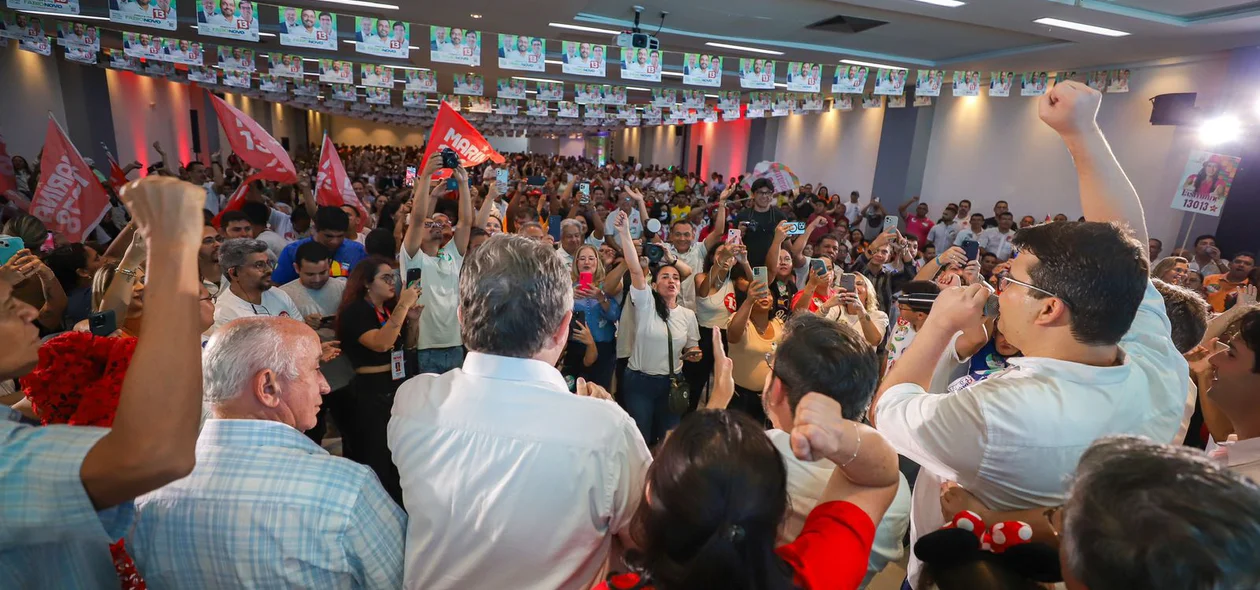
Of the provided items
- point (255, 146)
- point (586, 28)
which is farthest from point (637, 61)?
point (255, 146)

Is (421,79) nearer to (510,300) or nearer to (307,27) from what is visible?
(307,27)

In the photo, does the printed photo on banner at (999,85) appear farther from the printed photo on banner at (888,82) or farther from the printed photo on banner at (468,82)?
the printed photo on banner at (468,82)

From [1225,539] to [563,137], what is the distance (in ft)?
166

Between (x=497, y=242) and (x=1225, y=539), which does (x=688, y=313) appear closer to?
(x=497, y=242)

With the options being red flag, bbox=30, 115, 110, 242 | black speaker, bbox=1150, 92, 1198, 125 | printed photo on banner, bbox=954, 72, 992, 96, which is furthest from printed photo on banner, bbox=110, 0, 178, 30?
black speaker, bbox=1150, 92, 1198, 125

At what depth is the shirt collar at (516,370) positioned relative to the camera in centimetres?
134

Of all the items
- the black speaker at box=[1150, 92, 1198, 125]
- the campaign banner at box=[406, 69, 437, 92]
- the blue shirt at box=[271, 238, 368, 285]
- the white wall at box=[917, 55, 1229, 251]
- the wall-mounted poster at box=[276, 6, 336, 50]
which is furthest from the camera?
the campaign banner at box=[406, 69, 437, 92]

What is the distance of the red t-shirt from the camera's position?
0.96 metres

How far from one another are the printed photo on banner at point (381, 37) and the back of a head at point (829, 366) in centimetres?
681

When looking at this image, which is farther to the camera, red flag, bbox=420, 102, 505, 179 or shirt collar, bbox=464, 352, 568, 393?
red flag, bbox=420, 102, 505, 179

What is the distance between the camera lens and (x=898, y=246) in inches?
222

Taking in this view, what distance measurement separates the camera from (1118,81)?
8406mm

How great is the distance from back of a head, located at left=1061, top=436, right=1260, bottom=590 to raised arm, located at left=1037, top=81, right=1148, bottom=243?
116cm

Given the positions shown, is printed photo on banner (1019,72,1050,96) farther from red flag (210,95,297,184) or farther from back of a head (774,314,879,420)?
red flag (210,95,297,184)
